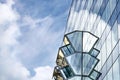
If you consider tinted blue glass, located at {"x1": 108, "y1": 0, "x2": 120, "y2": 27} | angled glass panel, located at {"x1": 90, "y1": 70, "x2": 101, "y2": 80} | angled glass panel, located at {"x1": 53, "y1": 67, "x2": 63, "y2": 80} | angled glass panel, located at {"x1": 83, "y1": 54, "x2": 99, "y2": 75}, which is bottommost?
angled glass panel, located at {"x1": 90, "y1": 70, "x2": 101, "y2": 80}

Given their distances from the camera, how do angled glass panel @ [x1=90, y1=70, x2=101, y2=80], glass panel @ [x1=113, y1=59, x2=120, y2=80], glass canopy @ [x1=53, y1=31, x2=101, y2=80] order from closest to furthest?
1. glass panel @ [x1=113, y1=59, x2=120, y2=80]
2. angled glass panel @ [x1=90, y1=70, x2=101, y2=80]
3. glass canopy @ [x1=53, y1=31, x2=101, y2=80]

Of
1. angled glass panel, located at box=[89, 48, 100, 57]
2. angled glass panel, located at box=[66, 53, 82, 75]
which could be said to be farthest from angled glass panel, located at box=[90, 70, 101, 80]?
angled glass panel, located at box=[66, 53, 82, 75]

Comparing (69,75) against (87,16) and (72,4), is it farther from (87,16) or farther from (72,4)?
(72,4)

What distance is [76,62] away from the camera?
139 ft

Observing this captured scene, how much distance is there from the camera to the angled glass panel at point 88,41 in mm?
39844

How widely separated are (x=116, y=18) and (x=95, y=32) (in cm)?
787

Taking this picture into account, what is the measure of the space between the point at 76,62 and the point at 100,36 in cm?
578

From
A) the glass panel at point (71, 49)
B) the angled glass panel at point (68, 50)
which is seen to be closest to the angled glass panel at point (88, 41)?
the glass panel at point (71, 49)

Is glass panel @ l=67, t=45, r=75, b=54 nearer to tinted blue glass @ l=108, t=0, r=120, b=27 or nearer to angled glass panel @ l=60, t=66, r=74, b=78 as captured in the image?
angled glass panel @ l=60, t=66, r=74, b=78

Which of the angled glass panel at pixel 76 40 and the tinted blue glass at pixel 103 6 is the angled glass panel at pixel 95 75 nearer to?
the tinted blue glass at pixel 103 6

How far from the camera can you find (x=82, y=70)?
4000 centimetres

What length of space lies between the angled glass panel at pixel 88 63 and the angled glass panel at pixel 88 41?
989 millimetres

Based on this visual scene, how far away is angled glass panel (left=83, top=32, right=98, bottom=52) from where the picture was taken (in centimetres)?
3984

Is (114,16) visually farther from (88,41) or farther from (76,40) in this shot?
(76,40)
